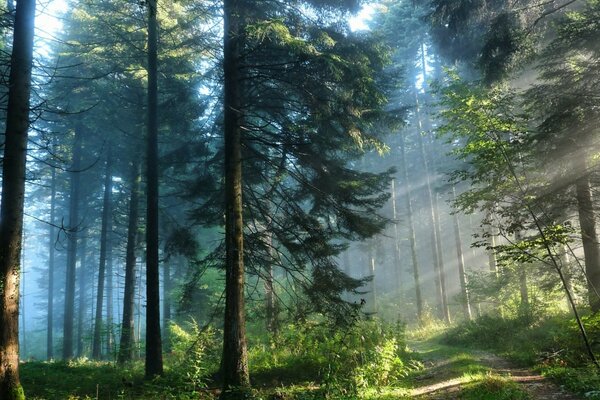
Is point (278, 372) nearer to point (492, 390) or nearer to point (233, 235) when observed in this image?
point (233, 235)

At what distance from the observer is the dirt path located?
7652mm

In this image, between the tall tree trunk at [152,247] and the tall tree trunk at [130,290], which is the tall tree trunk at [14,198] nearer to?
the tall tree trunk at [152,247]

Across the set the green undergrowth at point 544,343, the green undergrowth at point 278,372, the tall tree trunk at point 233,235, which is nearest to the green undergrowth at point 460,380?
the green undergrowth at point 278,372

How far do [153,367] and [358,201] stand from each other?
7.43m

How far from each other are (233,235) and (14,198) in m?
4.04

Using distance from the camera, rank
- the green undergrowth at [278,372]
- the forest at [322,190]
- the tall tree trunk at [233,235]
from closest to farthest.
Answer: the forest at [322,190] → the tall tree trunk at [233,235] → the green undergrowth at [278,372]

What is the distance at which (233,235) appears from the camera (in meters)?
8.38

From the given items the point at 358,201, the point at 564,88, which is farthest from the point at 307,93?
the point at 564,88

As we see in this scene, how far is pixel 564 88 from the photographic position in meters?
10.8

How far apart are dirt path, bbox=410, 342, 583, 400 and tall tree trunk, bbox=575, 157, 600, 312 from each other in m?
3.06

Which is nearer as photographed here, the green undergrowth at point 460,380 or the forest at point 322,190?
the green undergrowth at point 460,380

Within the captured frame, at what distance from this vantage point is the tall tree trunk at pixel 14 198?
6371 millimetres

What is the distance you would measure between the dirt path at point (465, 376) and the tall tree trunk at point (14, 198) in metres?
7.57

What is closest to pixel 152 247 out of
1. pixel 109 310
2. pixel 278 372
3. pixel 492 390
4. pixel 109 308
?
pixel 278 372
